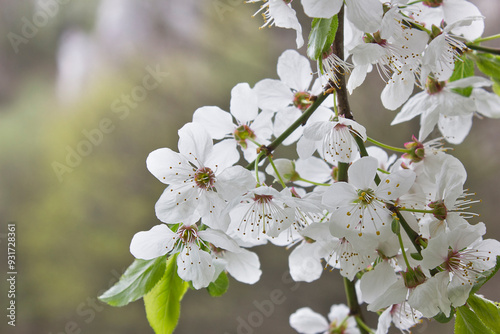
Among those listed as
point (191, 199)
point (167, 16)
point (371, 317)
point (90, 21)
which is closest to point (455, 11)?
point (191, 199)

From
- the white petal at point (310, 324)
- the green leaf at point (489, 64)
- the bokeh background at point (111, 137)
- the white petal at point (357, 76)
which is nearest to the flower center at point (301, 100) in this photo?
the white petal at point (357, 76)

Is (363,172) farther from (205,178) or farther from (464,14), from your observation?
(464,14)

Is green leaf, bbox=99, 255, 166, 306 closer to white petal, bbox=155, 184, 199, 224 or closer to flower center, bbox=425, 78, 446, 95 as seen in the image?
white petal, bbox=155, 184, 199, 224

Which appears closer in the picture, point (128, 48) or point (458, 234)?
point (458, 234)

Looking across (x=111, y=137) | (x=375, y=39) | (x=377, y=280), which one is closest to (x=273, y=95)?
(x=375, y=39)

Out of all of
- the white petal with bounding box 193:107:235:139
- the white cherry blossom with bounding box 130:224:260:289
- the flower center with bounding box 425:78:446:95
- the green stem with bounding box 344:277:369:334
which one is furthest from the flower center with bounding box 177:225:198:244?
the flower center with bounding box 425:78:446:95

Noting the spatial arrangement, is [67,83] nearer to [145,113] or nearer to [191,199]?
[145,113]
